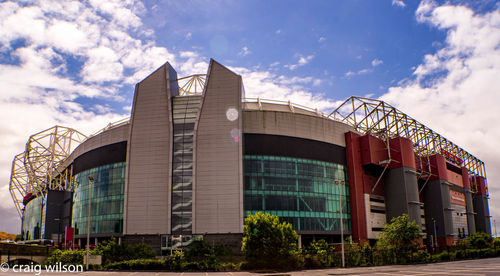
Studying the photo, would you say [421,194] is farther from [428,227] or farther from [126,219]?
[126,219]

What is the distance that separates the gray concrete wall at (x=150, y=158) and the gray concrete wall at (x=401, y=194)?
156 ft

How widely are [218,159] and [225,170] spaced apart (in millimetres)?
2284

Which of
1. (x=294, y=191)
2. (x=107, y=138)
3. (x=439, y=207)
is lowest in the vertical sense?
(x=439, y=207)

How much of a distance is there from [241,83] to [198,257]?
3306cm

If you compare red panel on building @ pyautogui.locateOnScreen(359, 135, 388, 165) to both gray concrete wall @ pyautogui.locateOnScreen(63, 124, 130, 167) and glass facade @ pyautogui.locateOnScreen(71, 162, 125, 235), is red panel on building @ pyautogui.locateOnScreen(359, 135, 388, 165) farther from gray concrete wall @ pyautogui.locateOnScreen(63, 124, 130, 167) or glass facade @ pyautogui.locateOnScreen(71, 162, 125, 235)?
glass facade @ pyautogui.locateOnScreen(71, 162, 125, 235)

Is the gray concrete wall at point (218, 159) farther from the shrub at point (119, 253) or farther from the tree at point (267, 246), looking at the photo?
the tree at point (267, 246)

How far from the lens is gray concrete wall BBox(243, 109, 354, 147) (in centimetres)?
7056

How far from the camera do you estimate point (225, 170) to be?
211 ft

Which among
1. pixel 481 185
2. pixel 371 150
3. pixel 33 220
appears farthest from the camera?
pixel 481 185

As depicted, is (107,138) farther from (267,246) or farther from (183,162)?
(267,246)

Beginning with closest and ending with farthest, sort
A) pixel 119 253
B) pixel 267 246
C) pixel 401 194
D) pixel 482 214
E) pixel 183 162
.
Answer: pixel 267 246 → pixel 119 253 → pixel 183 162 → pixel 401 194 → pixel 482 214

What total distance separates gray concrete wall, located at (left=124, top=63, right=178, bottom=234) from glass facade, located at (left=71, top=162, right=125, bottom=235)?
21.7ft

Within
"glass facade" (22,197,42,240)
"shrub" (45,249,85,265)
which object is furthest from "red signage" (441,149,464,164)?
"glass facade" (22,197,42,240)

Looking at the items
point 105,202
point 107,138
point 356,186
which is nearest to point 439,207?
point 356,186
